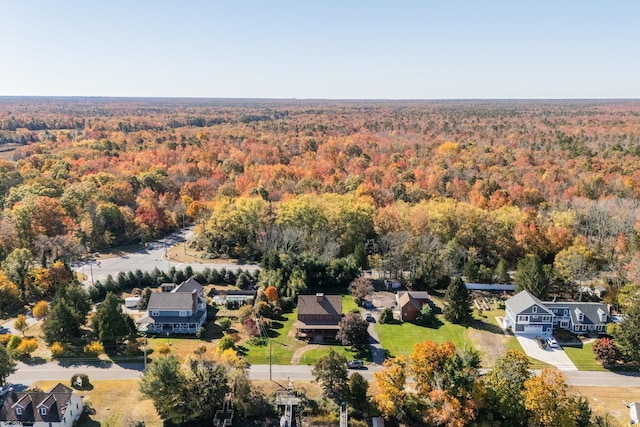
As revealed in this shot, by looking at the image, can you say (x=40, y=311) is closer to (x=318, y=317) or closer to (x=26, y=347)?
(x=26, y=347)

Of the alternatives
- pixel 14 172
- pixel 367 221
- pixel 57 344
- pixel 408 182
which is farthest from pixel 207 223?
pixel 14 172

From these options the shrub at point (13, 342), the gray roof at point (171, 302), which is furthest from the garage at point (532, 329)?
the shrub at point (13, 342)

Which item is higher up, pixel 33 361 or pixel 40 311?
pixel 40 311

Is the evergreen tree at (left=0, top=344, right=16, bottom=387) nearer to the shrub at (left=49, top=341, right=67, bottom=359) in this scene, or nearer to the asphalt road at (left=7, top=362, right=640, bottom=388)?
the asphalt road at (left=7, top=362, right=640, bottom=388)

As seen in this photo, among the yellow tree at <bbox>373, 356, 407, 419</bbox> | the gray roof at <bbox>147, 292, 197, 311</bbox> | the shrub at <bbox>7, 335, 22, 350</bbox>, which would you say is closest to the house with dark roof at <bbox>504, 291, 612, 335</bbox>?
the yellow tree at <bbox>373, 356, 407, 419</bbox>

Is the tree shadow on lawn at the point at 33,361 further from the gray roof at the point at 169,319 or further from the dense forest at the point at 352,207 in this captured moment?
the dense forest at the point at 352,207

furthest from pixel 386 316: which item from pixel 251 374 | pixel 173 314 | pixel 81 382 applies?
pixel 81 382
